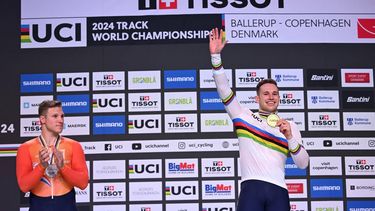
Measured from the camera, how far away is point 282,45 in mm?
6895

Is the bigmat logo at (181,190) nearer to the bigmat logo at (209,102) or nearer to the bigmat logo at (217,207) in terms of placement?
the bigmat logo at (217,207)

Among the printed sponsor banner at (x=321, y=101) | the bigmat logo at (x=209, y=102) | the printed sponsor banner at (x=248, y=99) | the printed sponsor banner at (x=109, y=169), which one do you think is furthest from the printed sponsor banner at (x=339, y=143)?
the printed sponsor banner at (x=109, y=169)

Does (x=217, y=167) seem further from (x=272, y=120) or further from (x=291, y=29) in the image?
(x=272, y=120)

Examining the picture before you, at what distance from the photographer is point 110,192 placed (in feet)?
22.2

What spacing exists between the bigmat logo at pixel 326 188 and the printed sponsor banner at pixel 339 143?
15.1 inches

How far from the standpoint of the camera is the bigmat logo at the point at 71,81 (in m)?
6.88

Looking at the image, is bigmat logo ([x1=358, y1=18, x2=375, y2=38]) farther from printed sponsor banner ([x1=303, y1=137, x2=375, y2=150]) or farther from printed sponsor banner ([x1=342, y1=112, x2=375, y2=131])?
printed sponsor banner ([x1=303, y1=137, x2=375, y2=150])

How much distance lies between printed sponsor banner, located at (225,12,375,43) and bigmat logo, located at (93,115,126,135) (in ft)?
5.29

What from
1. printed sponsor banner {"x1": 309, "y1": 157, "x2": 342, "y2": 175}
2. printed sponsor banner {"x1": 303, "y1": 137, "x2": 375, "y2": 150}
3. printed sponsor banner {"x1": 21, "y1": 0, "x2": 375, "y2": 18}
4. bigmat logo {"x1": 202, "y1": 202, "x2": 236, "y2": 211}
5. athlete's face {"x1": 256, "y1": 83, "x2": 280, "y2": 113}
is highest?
printed sponsor banner {"x1": 21, "y1": 0, "x2": 375, "y2": 18}

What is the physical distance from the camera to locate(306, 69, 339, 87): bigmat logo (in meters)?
6.84

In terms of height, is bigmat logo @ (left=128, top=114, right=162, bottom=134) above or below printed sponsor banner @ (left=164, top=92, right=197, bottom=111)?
below

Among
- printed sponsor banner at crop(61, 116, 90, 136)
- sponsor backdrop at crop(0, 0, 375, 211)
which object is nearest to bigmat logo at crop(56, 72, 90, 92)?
sponsor backdrop at crop(0, 0, 375, 211)

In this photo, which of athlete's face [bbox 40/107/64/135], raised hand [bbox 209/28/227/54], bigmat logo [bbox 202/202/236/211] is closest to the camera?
athlete's face [bbox 40/107/64/135]

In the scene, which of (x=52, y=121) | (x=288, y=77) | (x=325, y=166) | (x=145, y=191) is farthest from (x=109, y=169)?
(x=52, y=121)
